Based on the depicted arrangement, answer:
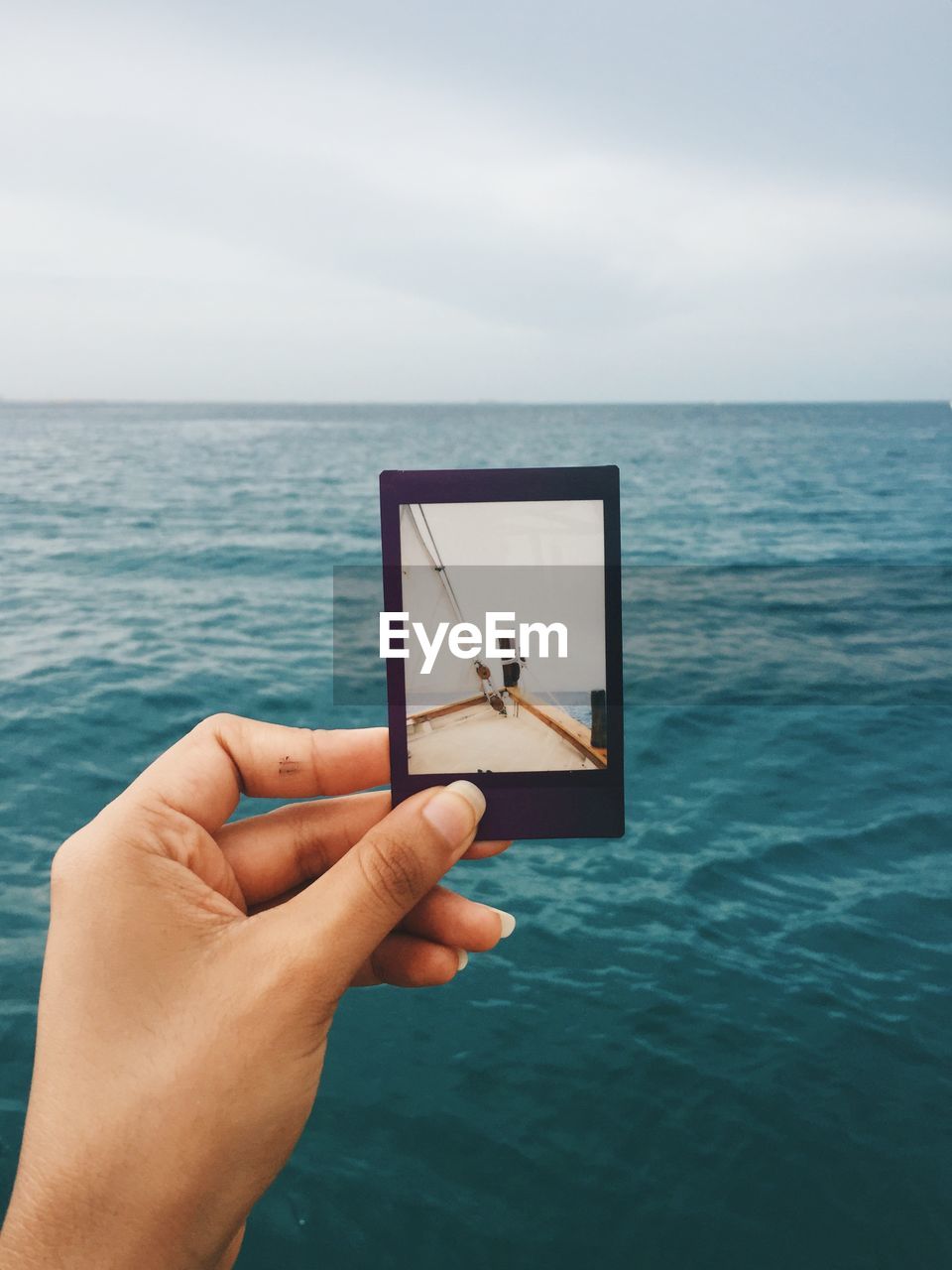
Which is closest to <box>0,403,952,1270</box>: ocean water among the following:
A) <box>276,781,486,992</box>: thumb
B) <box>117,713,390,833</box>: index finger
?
<box>117,713,390,833</box>: index finger

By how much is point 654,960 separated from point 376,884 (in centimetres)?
520

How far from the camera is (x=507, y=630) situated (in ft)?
7.46

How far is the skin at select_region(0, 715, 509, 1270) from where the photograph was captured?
1803 mm

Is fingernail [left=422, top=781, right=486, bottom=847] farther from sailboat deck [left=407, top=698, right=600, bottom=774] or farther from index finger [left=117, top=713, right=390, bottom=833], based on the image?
index finger [left=117, top=713, right=390, bottom=833]

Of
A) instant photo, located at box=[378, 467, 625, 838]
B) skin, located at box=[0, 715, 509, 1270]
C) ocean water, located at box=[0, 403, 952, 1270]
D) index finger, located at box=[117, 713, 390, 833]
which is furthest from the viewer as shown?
ocean water, located at box=[0, 403, 952, 1270]

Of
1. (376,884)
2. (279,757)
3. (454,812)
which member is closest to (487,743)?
(454,812)

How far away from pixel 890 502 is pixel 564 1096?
1304 inches

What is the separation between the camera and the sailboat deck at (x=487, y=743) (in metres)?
2.18

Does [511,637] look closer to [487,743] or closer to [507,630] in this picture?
[507,630]

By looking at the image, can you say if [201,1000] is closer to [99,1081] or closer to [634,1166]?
[99,1081]

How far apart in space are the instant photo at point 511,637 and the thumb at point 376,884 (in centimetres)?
15

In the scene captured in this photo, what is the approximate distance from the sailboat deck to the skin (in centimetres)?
13

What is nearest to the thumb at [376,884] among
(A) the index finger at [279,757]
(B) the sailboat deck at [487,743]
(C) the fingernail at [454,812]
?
(C) the fingernail at [454,812]

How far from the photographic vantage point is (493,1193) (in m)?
4.88
